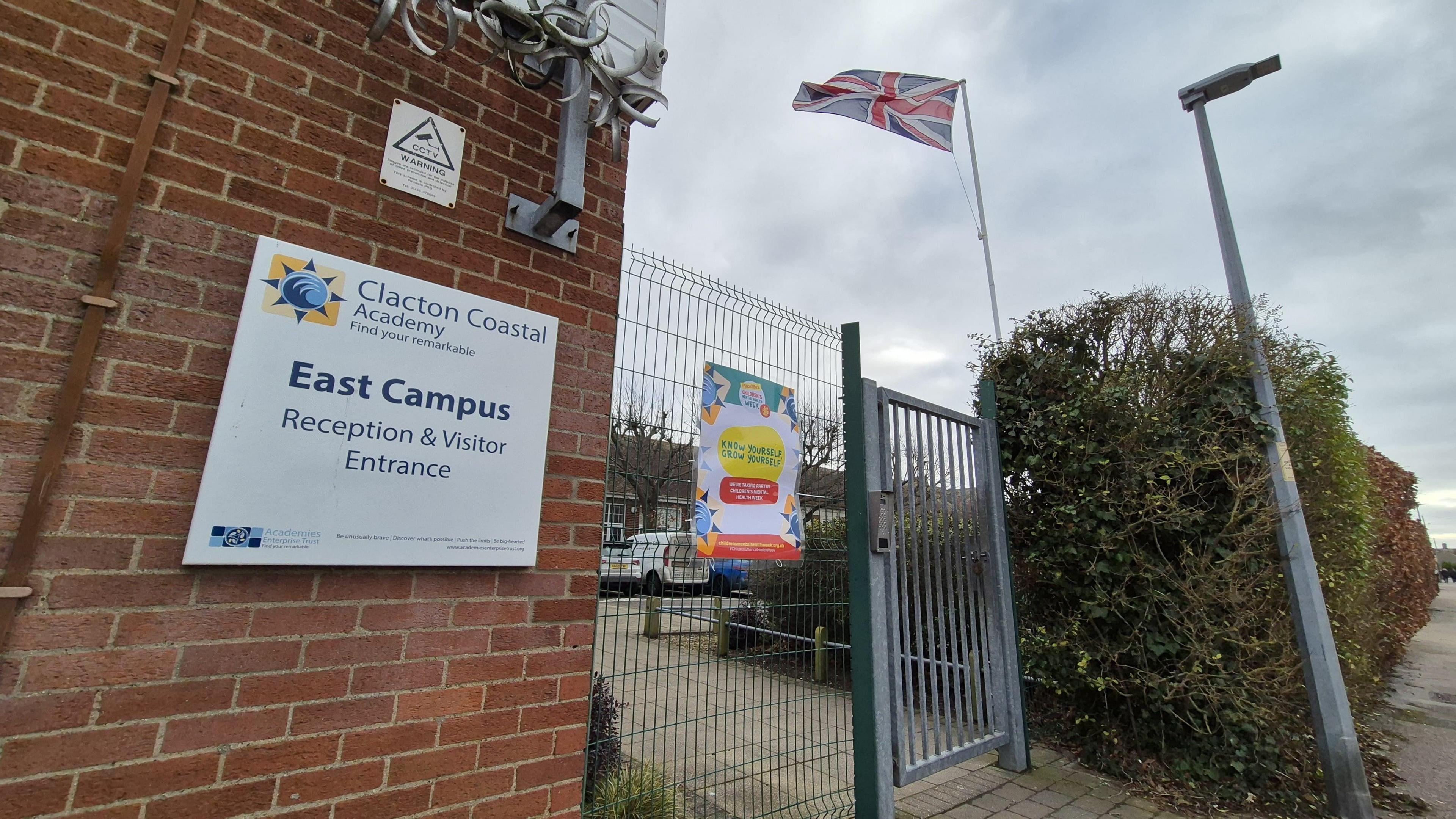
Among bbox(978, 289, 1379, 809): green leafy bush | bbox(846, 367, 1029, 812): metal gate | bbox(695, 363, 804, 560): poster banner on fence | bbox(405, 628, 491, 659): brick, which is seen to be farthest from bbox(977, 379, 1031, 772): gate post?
bbox(405, 628, 491, 659): brick

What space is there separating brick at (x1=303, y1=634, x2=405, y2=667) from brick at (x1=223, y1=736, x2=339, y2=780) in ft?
0.64

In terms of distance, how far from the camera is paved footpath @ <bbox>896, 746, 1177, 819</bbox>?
135 inches

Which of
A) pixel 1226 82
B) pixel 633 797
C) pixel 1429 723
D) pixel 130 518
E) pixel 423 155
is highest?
pixel 1226 82

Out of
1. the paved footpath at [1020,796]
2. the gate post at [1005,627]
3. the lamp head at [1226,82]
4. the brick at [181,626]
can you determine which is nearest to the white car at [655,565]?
the brick at [181,626]

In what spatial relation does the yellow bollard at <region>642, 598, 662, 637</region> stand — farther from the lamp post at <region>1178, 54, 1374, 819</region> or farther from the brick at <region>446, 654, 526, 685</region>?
the lamp post at <region>1178, 54, 1374, 819</region>

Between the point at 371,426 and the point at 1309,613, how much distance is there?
5.11 metres

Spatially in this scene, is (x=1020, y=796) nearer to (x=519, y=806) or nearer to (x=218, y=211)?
(x=519, y=806)

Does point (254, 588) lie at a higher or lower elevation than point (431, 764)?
higher

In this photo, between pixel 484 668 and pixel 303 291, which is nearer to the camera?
pixel 303 291

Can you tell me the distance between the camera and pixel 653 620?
296cm

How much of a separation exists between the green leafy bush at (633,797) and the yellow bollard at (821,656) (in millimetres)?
998

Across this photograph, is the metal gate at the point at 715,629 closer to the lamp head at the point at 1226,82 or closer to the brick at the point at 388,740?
the brick at the point at 388,740

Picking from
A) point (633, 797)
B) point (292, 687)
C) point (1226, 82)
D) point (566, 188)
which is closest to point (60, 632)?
point (292, 687)

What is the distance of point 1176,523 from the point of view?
3.95 metres
